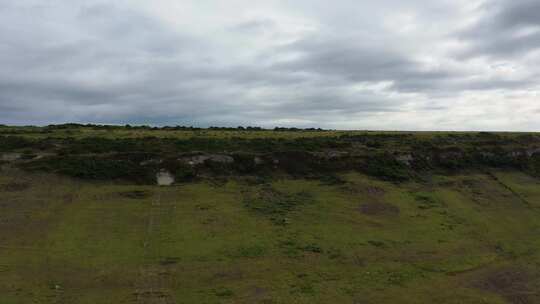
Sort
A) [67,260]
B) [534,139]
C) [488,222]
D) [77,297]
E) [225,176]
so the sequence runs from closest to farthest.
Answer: [77,297] → [67,260] → [488,222] → [225,176] → [534,139]

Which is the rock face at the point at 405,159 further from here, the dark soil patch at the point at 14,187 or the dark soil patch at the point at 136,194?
the dark soil patch at the point at 14,187

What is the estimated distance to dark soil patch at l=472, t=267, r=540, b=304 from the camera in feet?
67.4

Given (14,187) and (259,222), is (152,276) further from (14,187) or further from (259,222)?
(14,187)

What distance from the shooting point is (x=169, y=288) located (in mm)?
19078

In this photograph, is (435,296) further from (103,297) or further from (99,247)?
(99,247)

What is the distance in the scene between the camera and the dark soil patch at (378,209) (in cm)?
3106

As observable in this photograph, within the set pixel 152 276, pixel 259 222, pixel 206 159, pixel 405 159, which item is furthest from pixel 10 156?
pixel 405 159

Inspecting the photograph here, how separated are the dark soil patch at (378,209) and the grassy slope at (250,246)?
0.34m

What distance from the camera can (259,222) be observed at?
27422 millimetres

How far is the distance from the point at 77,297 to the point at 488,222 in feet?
89.9

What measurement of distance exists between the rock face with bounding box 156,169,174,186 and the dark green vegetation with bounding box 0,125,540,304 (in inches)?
17.6

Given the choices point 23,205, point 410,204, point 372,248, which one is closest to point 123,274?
point 23,205

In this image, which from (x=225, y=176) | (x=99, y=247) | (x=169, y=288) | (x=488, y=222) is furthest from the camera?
(x=225, y=176)

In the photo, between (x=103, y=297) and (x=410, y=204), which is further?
(x=410, y=204)
